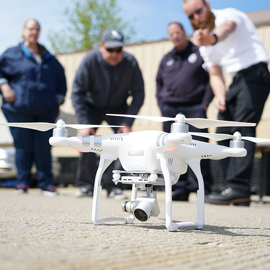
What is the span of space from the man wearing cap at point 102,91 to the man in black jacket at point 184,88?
0.29 meters

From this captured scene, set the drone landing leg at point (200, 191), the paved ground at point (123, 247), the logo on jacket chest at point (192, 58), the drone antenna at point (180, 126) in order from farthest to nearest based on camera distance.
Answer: the logo on jacket chest at point (192, 58), the drone landing leg at point (200, 191), the drone antenna at point (180, 126), the paved ground at point (123, 247)

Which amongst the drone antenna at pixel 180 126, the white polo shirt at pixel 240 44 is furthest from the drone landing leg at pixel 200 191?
the white polo shirt at pixel 240 44

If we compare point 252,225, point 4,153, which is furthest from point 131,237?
point 4,153

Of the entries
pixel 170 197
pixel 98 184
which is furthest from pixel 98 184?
pixel 170 197

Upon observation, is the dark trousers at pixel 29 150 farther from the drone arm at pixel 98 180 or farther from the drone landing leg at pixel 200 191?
the drone landing leg at pixel 200 191

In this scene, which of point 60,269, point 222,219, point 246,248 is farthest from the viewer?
point 222,219

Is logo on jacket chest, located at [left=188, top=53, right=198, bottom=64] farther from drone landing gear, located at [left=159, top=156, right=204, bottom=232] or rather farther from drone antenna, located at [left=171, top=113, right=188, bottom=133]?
drone antenna, located at [left=171, top=113, right=188, bottom=133]

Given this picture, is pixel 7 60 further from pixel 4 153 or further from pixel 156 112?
pixel 156 112

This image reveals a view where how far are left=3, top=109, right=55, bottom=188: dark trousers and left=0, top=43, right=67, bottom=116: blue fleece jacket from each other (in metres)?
0.10

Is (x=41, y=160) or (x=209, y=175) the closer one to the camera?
(x=209, y=175)

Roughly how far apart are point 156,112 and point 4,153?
153 inches

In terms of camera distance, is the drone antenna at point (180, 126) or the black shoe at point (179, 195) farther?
the black shoe at point (179, 195)

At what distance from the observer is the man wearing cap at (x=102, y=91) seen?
386cm

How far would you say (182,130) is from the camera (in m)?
1.35
